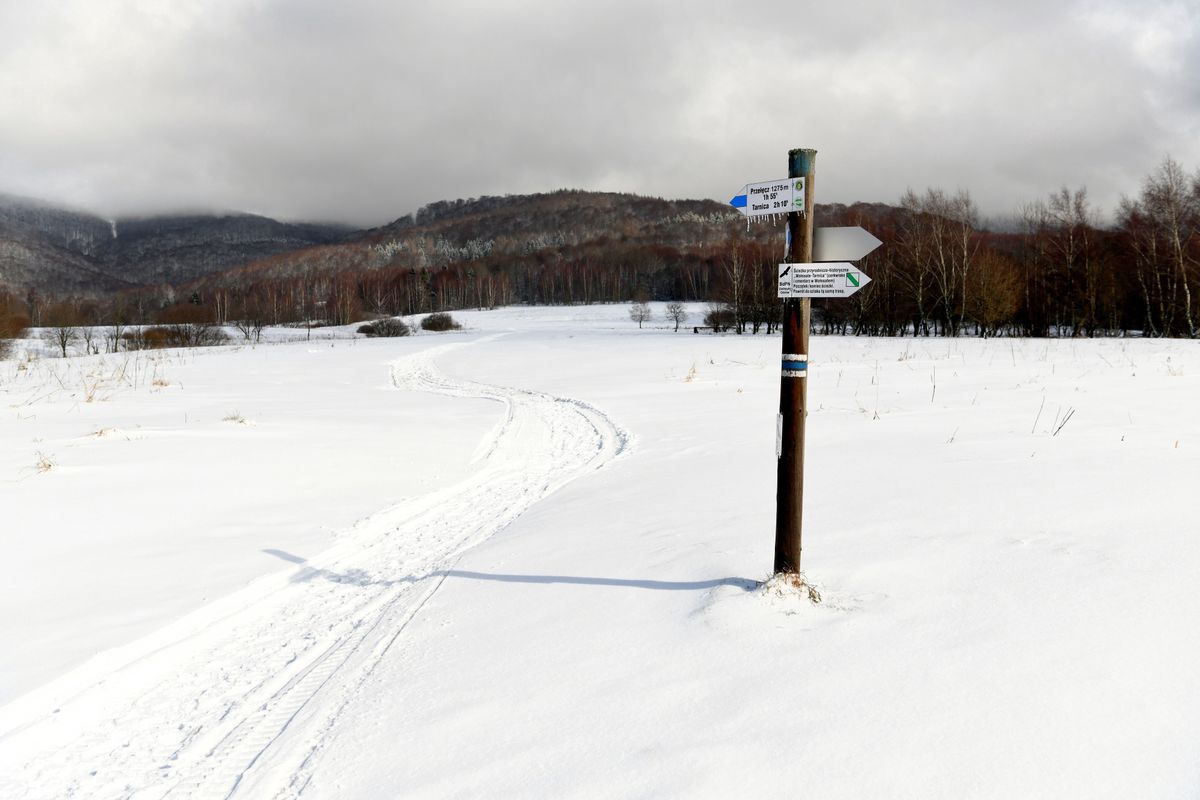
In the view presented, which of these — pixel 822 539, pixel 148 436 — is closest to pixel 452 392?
pixel 148 436

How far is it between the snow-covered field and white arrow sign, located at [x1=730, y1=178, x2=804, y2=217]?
84.6 inches

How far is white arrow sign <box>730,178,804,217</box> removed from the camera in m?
3.50

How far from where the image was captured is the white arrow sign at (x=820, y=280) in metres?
3.35

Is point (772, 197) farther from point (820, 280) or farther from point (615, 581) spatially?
point (615, 581)

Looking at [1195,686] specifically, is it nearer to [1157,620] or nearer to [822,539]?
→ [1157,620]

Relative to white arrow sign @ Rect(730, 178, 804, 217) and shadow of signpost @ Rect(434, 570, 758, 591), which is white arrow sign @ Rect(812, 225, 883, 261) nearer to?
white arrow sign @ Rect(730, 178, 804, 217)

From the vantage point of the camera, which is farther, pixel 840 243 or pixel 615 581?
pixel 615 581

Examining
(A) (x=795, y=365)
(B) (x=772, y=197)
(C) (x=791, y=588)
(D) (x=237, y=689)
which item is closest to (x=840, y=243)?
(B) (x=772, y=197)

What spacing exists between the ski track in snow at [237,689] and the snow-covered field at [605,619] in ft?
0.06

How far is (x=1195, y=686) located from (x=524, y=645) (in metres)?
2.93

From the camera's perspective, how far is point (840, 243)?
3.47m

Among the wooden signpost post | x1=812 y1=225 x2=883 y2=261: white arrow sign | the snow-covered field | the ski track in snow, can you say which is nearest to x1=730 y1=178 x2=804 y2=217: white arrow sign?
the wooden signpost post

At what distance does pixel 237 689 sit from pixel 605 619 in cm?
202

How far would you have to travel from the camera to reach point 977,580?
371 cm
